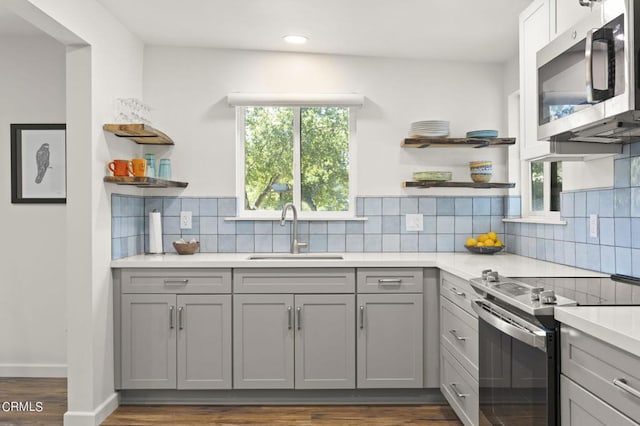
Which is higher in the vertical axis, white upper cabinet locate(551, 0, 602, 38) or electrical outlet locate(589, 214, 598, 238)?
white upper cabinet locate(551, 0, 602, 38)

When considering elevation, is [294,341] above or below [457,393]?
above

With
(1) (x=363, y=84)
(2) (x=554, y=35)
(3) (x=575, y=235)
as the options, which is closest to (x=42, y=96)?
(1) (x=363, y=84)

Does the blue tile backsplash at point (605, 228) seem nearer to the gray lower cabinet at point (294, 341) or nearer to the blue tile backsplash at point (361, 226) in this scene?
the blue tile backsplash at point (361, 226)

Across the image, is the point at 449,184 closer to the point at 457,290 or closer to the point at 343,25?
the point at 457,290

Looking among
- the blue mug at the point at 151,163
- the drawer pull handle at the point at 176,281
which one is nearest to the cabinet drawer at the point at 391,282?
the drawer pull handle at the point at 176,281

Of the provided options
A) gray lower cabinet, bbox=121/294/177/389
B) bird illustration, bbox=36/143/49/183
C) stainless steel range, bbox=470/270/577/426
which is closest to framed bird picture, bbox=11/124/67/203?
bird illustration, bbox=36/143/49/183

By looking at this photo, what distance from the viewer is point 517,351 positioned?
194 centimetres

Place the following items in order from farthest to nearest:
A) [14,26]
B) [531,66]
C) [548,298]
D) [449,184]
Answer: [449,184] < [14,26] < [531,66] < [548,298]

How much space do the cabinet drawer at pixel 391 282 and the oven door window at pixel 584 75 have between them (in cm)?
130

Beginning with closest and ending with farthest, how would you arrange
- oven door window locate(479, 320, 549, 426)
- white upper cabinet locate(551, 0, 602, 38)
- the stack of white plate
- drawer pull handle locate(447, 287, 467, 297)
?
oven door window locate(479, 320, 549, 426) < white upper cabinet locate(551, 0, 602, 38) < drawer pull handle locate(447, 287, 467, 297) < the stack of white plate

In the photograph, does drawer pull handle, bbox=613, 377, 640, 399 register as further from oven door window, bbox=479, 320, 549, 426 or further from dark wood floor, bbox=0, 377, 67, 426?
dark wood floor, bbox=0, 377, 67, 426

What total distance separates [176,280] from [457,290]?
64.6 inches

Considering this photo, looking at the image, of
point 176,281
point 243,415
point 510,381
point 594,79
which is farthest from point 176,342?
point 594,79

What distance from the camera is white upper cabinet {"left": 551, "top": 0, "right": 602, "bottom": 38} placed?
211 centimetres
